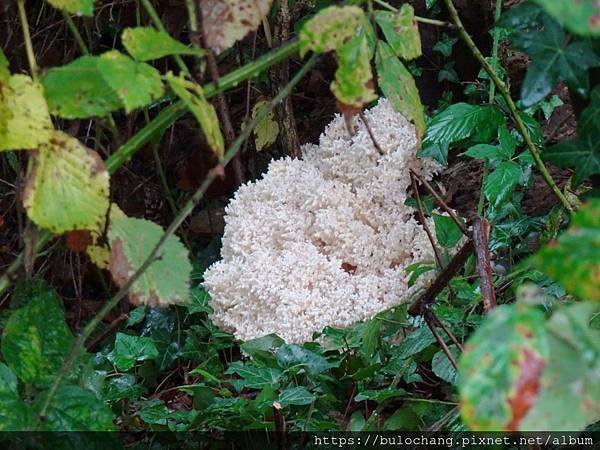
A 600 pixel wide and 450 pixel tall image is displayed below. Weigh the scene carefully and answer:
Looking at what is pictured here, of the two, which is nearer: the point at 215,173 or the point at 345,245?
the point at 215,173

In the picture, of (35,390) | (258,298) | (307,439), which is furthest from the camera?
(258,298)

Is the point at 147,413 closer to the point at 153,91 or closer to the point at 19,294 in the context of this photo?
the point at 19,294

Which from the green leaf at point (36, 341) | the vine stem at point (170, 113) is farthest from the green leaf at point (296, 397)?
the vine stem at point (170, 113)

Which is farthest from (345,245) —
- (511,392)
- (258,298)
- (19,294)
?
(511,392)

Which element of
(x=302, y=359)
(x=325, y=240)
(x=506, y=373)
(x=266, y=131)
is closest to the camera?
(x=506, y=373)

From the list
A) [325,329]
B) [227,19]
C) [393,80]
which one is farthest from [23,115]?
[325,329]

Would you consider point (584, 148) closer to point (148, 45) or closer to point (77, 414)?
point (148, 45)

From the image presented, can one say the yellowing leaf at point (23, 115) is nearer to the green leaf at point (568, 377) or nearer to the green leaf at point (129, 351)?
the green leaf at point (568, 377)
